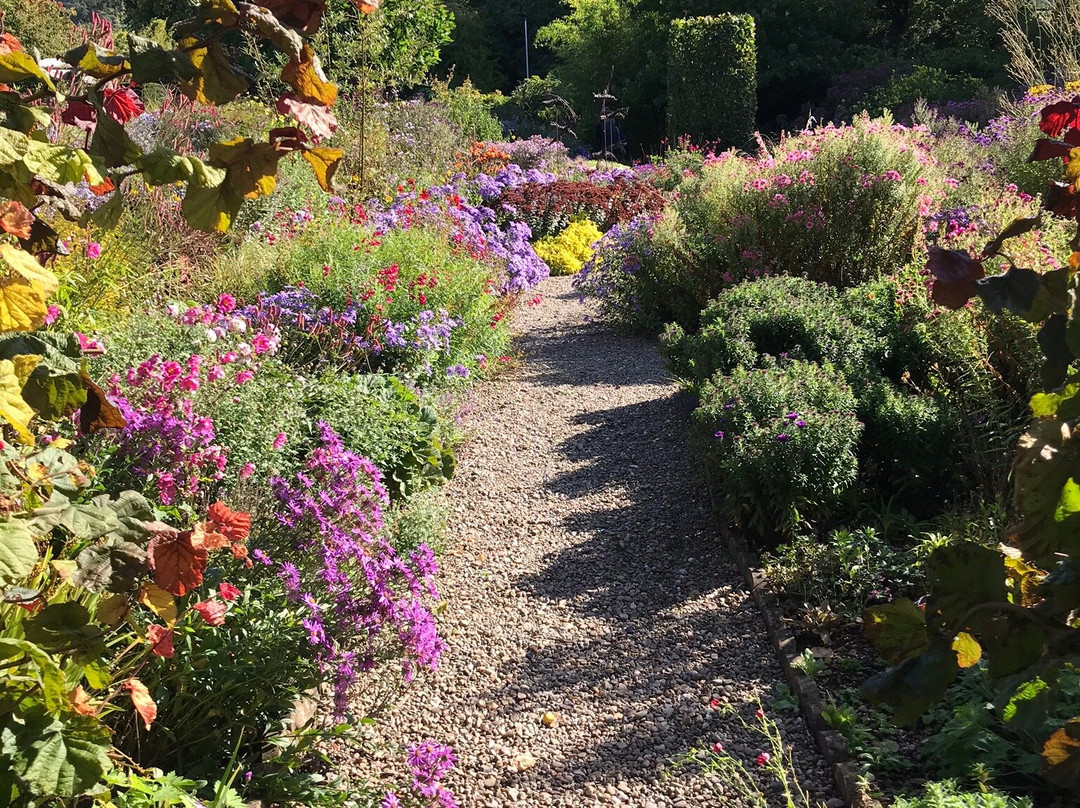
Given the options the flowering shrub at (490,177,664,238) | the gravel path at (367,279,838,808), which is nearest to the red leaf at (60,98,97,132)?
the gravel path at (367,279,838,808)

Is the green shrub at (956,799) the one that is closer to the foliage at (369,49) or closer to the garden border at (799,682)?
the garden border at (799,682)

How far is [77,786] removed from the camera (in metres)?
1.27

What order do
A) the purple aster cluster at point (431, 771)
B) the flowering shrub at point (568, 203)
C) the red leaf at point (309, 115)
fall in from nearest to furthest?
the red leaf at point (309, 115), the purple aster cluster at point (431, 771), the flowering shrub at point (568, 203)

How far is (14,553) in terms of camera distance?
3.46 feet

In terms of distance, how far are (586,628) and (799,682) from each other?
0.89 m

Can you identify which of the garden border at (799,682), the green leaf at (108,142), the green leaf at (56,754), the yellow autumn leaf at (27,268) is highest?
the green leaf at (108,142)

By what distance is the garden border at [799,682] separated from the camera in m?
2.45

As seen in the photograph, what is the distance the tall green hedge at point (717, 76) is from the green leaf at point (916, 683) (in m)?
20.0

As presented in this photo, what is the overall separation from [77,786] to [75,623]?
0.81 feet

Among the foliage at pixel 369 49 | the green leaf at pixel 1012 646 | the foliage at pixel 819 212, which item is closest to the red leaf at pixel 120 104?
the green leaf at pixel 1012 646

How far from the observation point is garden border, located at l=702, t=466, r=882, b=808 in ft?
8.02

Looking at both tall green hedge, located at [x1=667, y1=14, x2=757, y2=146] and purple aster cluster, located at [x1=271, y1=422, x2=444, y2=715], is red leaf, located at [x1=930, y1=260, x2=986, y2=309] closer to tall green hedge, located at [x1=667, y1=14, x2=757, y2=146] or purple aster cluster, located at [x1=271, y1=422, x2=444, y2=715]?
purple aster cluster, located at [x1=271, y1=422, x2=444, y2=715]

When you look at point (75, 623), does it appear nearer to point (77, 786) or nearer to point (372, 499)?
point (77, 786)

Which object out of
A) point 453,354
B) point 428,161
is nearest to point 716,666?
point 453,354
